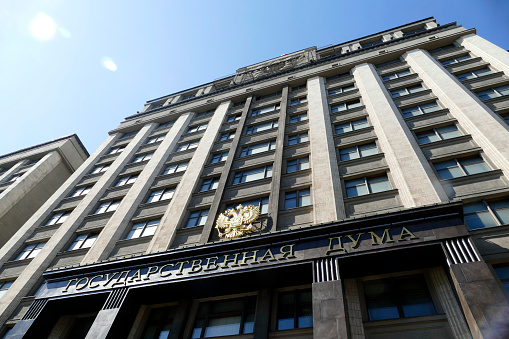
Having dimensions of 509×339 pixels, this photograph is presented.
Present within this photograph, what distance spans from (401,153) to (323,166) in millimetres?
4561

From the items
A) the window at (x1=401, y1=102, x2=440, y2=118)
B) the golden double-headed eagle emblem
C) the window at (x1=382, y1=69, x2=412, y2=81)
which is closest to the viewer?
the golden double-headed eagle emblem

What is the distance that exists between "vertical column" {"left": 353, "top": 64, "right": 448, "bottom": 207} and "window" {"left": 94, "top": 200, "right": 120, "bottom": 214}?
21247 mm

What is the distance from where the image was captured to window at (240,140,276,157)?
87.3 feet

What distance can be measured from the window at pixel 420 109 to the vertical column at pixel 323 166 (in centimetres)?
579

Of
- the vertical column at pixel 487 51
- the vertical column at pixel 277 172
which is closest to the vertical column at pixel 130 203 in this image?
the vertical column at pixel 277 172

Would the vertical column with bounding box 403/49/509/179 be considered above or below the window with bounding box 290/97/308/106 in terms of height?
below

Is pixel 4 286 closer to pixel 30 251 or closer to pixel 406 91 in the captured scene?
pixel 30 251

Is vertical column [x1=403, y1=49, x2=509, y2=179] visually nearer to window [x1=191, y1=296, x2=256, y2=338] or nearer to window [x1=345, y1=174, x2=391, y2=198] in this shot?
window [x1=345, y1=174, x2=391, y2=198]

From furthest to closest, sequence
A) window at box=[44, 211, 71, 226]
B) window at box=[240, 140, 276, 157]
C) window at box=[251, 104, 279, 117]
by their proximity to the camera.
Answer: window at box=[251, 104, 279, 117] < window at box=[44, 211, 71, 226] < window at box=[240, 140, 276, 157]

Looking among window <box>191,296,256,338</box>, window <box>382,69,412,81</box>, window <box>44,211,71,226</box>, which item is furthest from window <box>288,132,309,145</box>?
window <box>44,211,71,226</box>

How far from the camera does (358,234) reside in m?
13.9

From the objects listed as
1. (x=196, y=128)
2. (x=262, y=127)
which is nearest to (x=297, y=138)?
(x=262, y=127)

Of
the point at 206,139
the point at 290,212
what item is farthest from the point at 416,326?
the point at 206,139

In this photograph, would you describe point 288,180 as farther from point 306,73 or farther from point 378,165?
point 306,73
